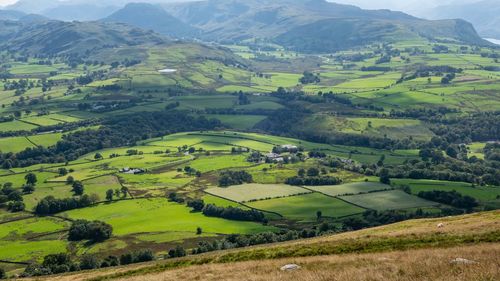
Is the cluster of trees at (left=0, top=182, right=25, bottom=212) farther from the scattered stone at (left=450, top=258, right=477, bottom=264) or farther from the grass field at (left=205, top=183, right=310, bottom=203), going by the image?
the scattered stone at (left=450, top=258, right=477, bottom=264)

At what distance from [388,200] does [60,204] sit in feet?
288

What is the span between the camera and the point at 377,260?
1665 inches

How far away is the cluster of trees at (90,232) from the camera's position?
4525 inches

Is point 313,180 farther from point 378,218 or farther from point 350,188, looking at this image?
point 378,218

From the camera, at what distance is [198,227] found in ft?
388

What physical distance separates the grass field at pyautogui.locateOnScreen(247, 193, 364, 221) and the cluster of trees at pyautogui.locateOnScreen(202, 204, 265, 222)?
5.97 meters

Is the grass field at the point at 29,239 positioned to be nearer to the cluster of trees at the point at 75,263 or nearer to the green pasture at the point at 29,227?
the green pasture at the point at 29,227

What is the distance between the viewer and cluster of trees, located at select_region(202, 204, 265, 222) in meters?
127

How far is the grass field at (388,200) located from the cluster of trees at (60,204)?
70.7 meters

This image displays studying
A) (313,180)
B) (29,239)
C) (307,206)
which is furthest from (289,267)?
(313,180)

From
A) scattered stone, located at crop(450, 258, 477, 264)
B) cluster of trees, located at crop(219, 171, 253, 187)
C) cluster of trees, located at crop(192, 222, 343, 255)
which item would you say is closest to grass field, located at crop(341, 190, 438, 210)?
cluster of trees, located at crop(192, 222, 343, 255)

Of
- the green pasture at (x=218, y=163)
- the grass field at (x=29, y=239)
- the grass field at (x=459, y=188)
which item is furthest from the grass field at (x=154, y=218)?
the grass field at (x=459, y=188)

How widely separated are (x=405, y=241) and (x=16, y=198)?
397 feet

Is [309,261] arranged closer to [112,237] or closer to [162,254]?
[162,254]
